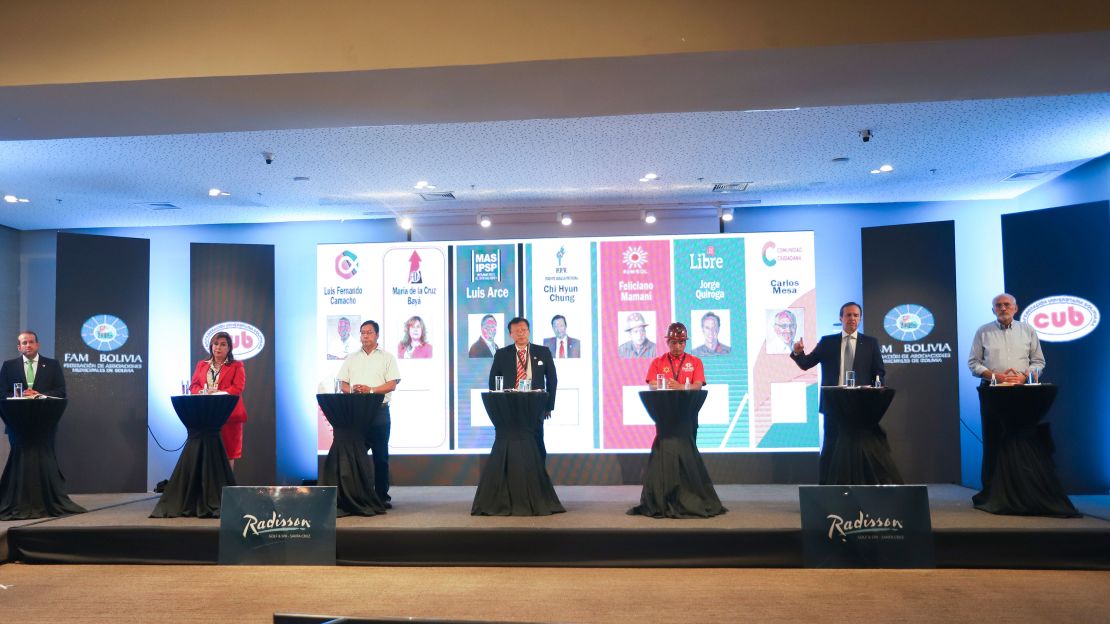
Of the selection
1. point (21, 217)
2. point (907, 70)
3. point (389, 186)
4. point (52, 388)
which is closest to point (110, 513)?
point (52, 388)

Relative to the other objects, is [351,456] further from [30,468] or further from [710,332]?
[710,332]

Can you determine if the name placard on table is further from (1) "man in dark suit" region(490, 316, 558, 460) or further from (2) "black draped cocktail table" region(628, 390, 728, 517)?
(2) "black draped cocktail table" region(628, 390, 728, 517)

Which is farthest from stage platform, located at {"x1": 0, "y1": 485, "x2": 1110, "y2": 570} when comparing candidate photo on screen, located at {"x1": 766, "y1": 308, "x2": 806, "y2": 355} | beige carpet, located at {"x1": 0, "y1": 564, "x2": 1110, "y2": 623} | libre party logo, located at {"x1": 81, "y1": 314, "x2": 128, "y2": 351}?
libre party logo, located at {"x1": 81, "y1": 314, "x2": 128, "y2": 351}

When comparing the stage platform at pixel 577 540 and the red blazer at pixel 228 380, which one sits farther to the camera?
the red blazer at pixel 228 380

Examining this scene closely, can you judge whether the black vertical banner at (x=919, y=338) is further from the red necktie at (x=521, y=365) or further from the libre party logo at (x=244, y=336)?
the libre party logo at (x=244, y=336)

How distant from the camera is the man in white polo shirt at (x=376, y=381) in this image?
6645 mm

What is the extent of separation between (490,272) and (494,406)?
3.33 metres

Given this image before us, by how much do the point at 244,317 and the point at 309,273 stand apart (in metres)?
1.01

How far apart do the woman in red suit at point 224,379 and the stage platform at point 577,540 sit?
1.07 m

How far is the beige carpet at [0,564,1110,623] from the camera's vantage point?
4.03 m

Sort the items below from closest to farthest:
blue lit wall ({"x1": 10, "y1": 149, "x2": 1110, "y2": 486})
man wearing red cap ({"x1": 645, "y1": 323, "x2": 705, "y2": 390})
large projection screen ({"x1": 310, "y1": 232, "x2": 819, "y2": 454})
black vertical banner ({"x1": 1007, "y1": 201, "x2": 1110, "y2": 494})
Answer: man wearing red cap ({"x1": 645, "y1": 323, "x2": 705, "y2": 390}), black vertical banner ({"x1": 1007, "y1": 201, "x2": 1110, "y2": 494}), large projection screen ({"x1": 310, "y1": 232, "x2": 819, "y2": 454}), blue lit wall ({"x1": 10, "y1": 149, "x2": 1110, "y2": 486})

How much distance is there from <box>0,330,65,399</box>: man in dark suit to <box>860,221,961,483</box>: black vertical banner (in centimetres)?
785

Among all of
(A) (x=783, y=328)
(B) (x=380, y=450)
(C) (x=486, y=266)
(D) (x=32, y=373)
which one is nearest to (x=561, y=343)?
(C) (x=486, y=266)

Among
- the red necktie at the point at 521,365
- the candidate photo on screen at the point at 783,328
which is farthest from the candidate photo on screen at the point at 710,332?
the red necktie at the point at 521,365
